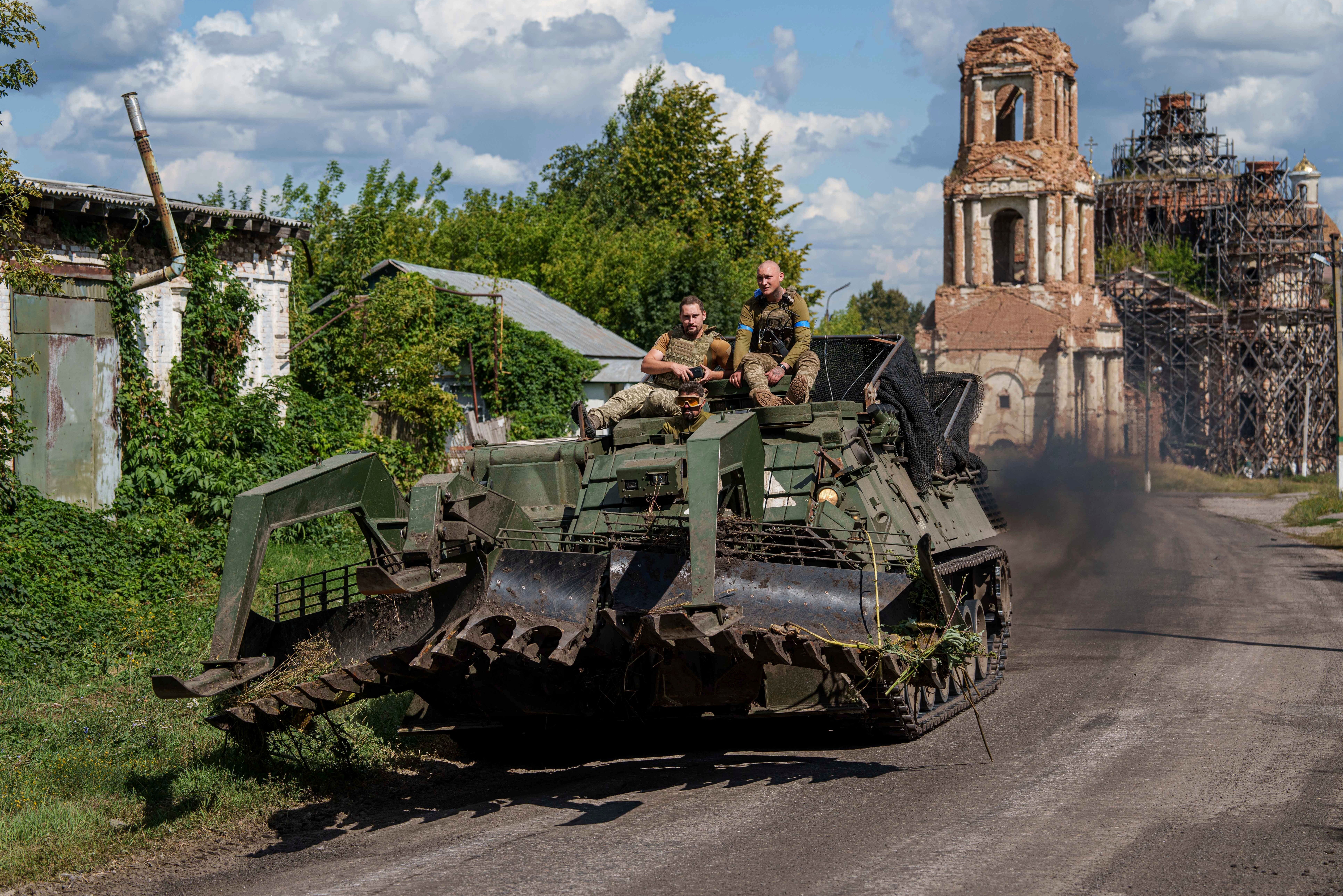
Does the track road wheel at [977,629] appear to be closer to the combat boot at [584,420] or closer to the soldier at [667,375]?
the soldier at [667,375]

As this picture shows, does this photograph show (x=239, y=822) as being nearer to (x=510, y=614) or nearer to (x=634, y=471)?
(x=510, y=614)

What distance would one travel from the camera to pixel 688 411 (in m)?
9.78

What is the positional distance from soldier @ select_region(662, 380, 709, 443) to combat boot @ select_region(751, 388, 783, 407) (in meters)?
0.37

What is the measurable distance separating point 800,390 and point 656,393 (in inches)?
42.4

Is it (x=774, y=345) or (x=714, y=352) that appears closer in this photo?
(x=774, y=345)

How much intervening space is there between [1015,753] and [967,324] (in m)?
40.4

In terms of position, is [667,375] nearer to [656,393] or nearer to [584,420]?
[656,393]

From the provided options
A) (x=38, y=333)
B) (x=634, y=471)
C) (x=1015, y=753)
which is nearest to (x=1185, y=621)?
(x=1015, y=753)

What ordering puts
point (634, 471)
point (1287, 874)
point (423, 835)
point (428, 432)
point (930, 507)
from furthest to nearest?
point (428, 432), point (930, 507), point (634, 471), point (423, 835), point (1287, 874)

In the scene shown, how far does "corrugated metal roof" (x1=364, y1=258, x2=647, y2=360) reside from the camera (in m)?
27.6

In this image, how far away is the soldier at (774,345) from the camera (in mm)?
10086

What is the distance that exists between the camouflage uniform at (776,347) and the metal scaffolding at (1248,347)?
39192 millimetres

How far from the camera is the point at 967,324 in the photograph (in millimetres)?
47781

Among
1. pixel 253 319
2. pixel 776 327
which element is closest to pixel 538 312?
pixel 253 319
